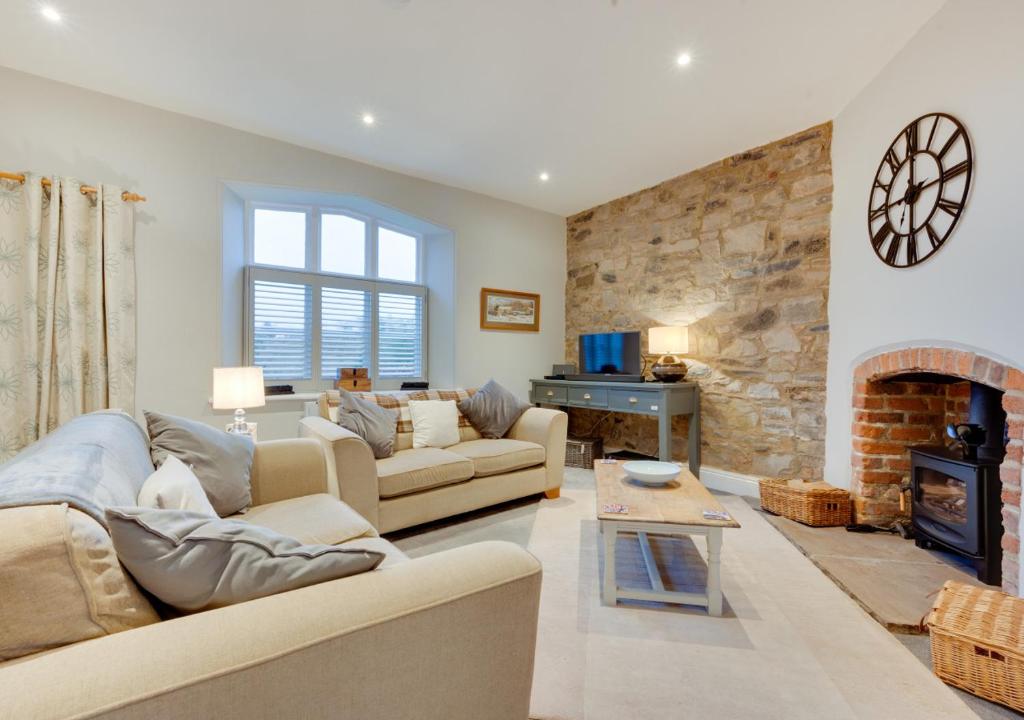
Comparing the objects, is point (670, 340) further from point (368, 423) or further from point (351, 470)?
point (351, 470)

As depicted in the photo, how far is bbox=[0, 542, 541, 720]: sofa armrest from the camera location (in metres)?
0.62

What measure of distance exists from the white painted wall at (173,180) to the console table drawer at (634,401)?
2428 millimetres

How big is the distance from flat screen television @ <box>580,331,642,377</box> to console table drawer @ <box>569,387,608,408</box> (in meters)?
0.21

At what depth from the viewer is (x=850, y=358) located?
116 inches

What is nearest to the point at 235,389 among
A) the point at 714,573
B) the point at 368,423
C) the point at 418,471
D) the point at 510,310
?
the point at 368,423

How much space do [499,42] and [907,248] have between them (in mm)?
2428

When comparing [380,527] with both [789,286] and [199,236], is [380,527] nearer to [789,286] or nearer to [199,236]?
[199,236]

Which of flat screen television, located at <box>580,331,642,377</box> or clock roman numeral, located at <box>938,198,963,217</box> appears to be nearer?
clock roman numeral, located at <box>938,198,963,217</box>

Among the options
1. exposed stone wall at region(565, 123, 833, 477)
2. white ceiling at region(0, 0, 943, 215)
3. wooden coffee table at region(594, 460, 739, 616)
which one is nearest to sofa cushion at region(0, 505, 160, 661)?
wooden coffee table at region(594, 460, 739, 616)

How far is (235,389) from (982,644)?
334 centimetres

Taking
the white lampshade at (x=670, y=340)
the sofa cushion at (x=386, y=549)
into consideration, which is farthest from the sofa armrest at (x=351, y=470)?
the white lampshade at (x=670, y=340)

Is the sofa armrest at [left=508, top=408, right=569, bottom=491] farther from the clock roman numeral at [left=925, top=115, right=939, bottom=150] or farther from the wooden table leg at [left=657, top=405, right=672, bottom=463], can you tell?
the clock roman numeral at [left=925, top=115, right=939, bottom=150]

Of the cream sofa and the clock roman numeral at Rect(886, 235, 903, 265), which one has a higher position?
the clock roman numeral at Rect(886, 235, 903, 265)

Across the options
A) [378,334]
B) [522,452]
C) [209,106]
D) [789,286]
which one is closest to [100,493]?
[522,452]
